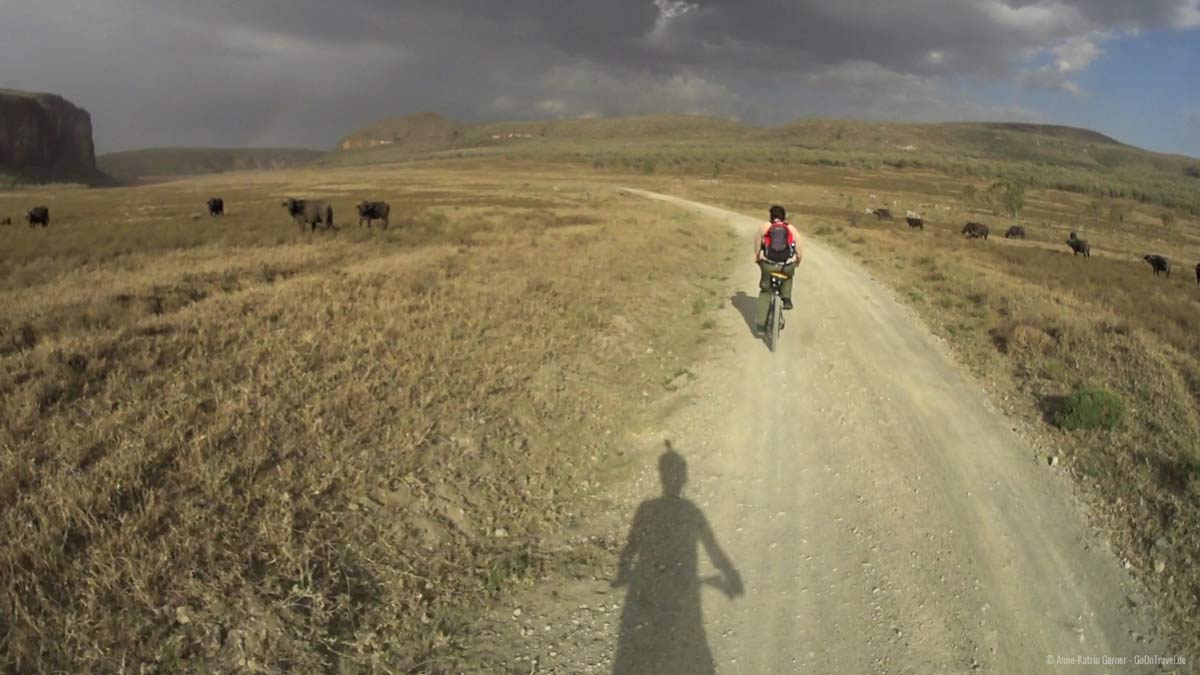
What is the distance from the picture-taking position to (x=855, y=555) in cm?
484

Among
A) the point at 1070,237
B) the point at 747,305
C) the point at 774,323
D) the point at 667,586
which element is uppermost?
the point at 1070,237

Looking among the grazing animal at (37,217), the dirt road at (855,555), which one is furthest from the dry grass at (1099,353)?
the grazing animal at (37,217)

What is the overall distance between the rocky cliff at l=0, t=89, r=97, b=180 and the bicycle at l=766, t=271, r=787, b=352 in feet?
544

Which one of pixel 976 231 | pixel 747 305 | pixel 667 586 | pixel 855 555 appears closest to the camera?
pixel 667 586

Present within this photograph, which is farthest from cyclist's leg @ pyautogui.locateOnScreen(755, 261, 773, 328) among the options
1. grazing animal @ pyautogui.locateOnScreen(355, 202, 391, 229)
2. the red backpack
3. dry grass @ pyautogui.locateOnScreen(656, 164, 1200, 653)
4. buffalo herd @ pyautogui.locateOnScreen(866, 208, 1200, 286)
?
buffalo herd @ pyautogui.locateOnScreen(866, 208, 1200, 286)

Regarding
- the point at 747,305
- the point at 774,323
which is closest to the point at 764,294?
the point at 774,323

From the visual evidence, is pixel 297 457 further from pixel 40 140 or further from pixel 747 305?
pixel 40 140

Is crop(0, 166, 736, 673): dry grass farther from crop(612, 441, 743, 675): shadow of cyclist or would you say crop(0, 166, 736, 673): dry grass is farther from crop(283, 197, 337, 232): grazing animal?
crop(283, 197, 337, 232): grazing animal

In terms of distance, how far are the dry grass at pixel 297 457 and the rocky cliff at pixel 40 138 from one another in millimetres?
161416

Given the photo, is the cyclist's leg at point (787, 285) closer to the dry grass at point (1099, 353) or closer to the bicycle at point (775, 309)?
the bicycle at point (775, 309)

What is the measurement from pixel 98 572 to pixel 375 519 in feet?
5.52

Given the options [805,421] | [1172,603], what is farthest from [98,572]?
[1172,603]

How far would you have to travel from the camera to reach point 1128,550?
4887 millimetres

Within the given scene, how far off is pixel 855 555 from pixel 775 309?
5601mm
